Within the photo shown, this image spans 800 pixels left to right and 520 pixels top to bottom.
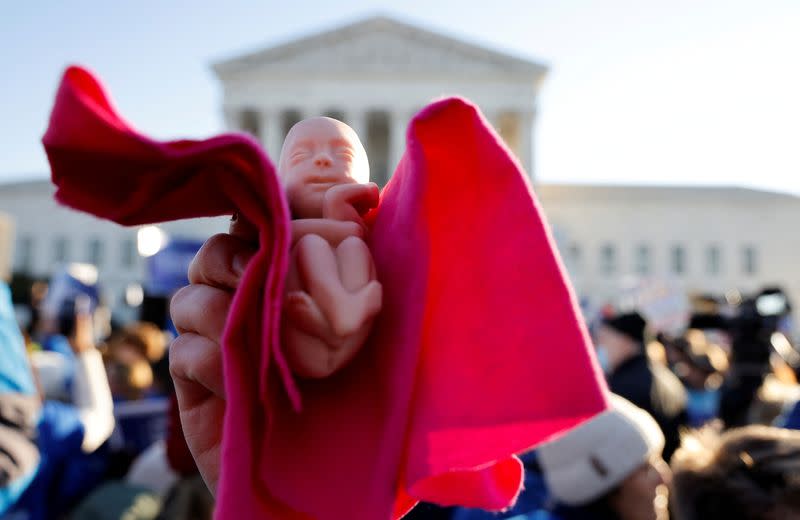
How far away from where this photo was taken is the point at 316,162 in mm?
791

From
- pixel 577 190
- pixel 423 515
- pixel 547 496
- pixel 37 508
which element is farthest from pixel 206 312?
pixel 577 190

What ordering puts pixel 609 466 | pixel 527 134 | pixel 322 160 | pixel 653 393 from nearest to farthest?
pixel 322 160, pixel 609 466, pixel 653 393, pixel 527 134

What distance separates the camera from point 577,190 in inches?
1539

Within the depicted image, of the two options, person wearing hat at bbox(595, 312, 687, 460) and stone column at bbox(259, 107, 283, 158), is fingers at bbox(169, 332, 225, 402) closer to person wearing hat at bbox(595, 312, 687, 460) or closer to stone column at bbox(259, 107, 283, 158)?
person wearing hat at bbox(595, 312, 687, 460)

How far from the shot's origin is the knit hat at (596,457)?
2139mm

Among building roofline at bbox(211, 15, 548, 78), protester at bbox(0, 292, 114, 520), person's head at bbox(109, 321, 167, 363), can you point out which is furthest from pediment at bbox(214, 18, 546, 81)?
protester at bbox(0, 292, 114, 520)

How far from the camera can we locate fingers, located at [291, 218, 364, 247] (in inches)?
28.4

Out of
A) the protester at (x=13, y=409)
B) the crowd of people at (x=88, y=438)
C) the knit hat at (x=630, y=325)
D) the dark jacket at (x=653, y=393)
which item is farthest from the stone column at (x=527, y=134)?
the protester at (x=13, y=409)

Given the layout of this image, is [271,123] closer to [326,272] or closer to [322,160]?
[322,160]

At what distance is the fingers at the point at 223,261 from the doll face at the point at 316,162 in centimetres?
7

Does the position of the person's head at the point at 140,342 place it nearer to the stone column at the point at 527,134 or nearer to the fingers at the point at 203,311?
the fingers at the point at 203,311

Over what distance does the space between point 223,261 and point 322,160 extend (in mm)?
154

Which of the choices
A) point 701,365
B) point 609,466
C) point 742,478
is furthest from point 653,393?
point 742,478

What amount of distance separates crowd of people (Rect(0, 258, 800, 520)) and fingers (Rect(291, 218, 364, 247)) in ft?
3.78
